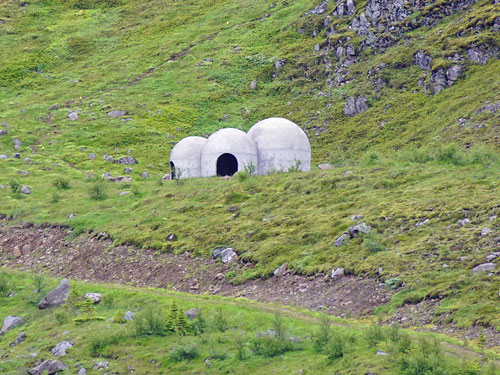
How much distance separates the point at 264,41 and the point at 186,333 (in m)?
72.8

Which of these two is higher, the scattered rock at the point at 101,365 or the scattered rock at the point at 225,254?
the scattered rock at the point at 225,254

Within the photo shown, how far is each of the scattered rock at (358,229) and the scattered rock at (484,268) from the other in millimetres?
5749

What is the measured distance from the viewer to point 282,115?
75562 millimetres

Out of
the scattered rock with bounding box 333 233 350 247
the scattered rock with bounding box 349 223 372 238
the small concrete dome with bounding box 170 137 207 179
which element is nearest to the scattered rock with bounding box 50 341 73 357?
the scattered rock with bounding box 333 233 350 247

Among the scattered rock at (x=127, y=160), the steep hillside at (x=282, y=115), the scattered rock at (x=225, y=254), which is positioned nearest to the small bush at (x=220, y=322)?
the steep hillside at (x=282, y=115)

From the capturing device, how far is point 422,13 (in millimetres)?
78438

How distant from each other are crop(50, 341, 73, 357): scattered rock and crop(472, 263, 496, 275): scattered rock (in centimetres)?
1211

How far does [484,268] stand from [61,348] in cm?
1265

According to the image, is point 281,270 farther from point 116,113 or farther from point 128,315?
point 116,113

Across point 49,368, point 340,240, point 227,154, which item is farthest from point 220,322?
point 227,154

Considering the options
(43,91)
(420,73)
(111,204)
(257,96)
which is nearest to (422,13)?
(420,73)

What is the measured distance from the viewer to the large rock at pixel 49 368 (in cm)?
2172

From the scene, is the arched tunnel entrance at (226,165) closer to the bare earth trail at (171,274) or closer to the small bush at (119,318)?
the bare earth trail at (171,274)

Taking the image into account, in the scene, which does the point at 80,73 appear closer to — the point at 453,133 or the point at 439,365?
the point at 453,133
